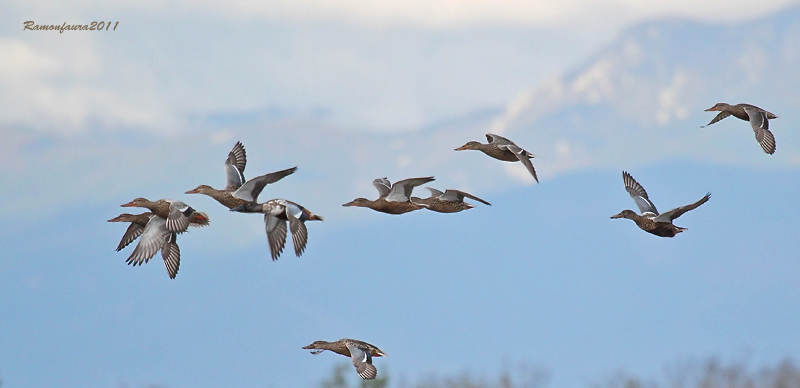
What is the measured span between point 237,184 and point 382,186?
2286 millimetres

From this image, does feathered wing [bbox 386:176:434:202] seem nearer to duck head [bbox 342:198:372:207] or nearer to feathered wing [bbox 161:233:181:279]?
duck head [bbox 342:198:372:207]

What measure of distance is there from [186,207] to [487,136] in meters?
4.98

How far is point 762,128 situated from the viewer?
1638cm

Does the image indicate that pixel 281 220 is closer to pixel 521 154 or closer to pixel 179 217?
pixel 179 217

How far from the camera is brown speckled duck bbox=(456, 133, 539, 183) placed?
14898 millimetres

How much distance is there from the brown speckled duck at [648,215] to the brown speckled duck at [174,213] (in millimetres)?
6496

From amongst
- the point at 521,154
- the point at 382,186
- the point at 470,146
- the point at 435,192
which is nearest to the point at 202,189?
the point at 382,186

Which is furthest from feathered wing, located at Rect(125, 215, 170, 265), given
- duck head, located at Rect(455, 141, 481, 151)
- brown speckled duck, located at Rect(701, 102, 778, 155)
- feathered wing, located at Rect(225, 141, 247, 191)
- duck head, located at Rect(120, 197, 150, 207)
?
brown speckled duck, located at Rect(701, 102, 778, 155)

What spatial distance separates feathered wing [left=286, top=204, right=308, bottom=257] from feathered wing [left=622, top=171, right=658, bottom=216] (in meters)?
5.54

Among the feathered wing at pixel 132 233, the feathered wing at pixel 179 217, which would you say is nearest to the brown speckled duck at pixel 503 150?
the feathered wing at pixel 179 217

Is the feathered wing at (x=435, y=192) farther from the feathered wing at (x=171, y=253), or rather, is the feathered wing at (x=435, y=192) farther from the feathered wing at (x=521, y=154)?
the feathered wing at (x=171, y=253)

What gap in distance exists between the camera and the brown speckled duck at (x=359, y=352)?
13.3m

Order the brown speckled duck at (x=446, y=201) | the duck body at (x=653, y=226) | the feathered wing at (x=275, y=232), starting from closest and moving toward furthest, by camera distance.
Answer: the feathered wing at (x=275, y=232)
the duck body at (x=653, y=226)
the brown speckled duck at (x=446, y=201)

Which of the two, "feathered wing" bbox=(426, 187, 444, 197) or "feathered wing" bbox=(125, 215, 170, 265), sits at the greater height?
"feathered wing" bbox=(426, 187, 444, 197)
